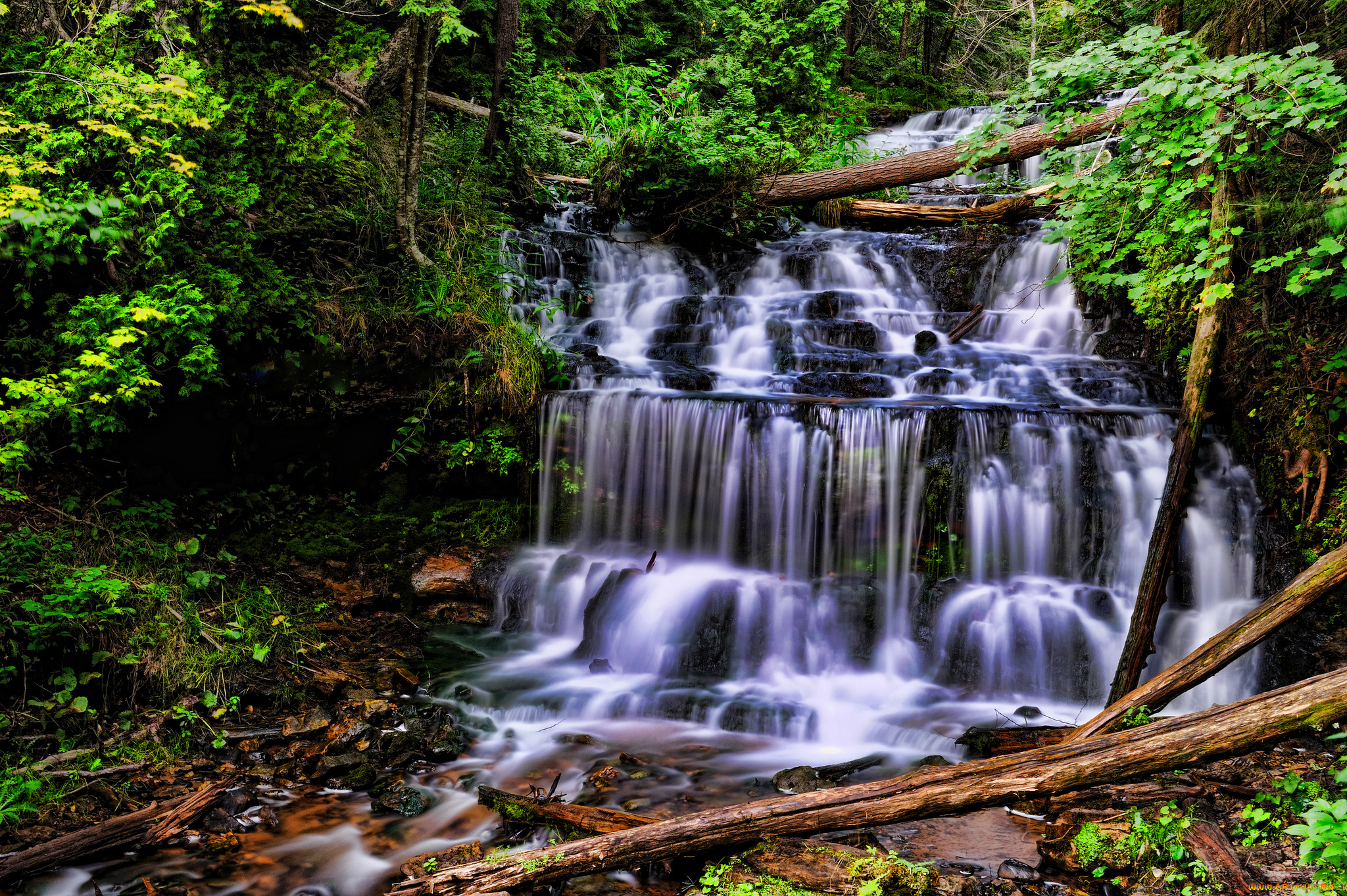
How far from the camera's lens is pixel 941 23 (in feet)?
66.1

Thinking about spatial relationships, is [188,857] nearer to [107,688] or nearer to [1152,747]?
[107,688]

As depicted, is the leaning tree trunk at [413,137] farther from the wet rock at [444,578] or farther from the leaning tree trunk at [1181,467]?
the leaning tree trunk at [1181,467]

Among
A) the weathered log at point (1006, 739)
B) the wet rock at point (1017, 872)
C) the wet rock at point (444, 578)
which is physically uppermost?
the wet rock at point (444, 578)

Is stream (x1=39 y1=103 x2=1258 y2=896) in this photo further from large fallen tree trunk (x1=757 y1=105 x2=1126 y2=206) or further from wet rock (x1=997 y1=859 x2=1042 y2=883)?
large fallen tree trunk (x1=757 y1=105 x2=1126 y2=206)

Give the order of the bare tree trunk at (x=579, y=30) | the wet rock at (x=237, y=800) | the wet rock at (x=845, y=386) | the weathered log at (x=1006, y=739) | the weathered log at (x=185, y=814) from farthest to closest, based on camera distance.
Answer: the bare tree trunk at (x=579, y=30) → the wet rock at (x=845, y=386) → the weathered log at (x=1006, y=739) → the wet rock at (x=237, y=800) → the weathered log at (x=185, y=814)

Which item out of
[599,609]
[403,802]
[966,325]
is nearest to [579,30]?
[966,325]

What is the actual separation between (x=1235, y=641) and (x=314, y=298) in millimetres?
7389

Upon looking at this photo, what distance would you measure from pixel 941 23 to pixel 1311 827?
73.1 ft

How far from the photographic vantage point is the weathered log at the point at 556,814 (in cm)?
387

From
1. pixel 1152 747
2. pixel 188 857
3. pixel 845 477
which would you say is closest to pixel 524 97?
pixel 845 477

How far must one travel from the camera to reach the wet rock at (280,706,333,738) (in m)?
4.92

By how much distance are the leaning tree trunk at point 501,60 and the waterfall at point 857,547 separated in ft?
13.2

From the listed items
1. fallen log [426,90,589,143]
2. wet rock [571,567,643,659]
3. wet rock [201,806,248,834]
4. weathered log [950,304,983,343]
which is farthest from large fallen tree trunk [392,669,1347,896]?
fallen log [426,90,589,143]

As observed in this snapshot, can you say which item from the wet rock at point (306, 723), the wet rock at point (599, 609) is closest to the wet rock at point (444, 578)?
the wet rock at point (599, 609)
